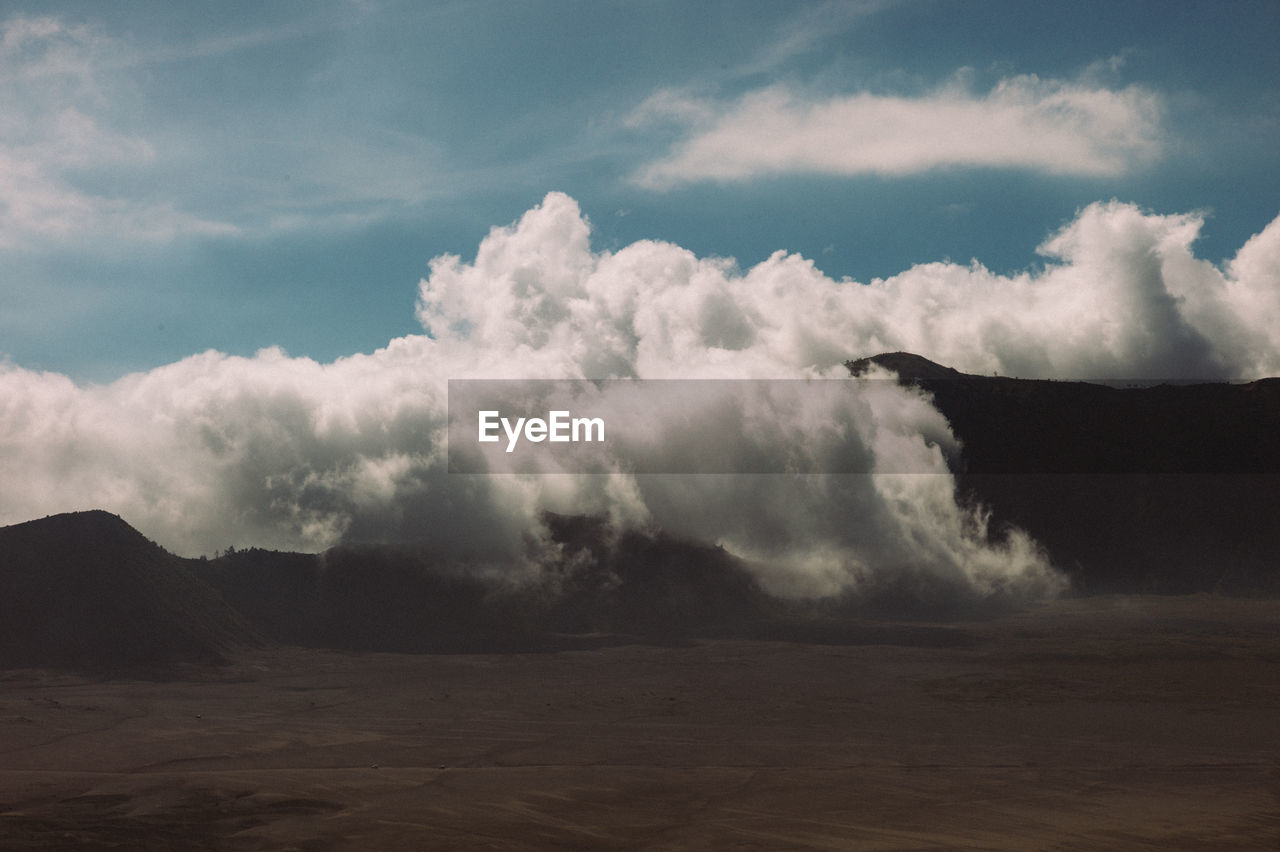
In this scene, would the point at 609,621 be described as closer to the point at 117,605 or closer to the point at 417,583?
the point at 417,583

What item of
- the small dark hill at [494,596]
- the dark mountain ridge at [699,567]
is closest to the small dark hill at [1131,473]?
the dark mountain ridge at [699,567]

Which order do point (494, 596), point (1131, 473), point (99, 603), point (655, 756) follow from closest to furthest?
point (655, 756)
point (99, 603)
point (494, 596)
point (1131, 473)

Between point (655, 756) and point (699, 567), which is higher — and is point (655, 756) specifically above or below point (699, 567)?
below

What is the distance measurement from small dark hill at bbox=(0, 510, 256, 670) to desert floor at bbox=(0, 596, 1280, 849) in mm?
1914

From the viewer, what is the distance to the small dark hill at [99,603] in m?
34.0

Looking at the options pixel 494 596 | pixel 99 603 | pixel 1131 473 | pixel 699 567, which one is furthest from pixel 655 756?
pixel 1131 473

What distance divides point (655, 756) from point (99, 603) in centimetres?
2805

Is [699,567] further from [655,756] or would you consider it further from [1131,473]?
[1131,473]

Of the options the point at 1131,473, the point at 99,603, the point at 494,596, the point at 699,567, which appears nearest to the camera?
the point at 99,603

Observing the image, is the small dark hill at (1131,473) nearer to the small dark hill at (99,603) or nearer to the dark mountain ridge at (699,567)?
the dark mountain ridge at (699,567)

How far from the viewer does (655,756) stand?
705 inches

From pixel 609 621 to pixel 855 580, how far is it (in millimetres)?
19244

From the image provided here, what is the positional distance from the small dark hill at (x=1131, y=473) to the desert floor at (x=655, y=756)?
42.5m

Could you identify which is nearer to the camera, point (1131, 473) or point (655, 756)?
point (655, 756)
